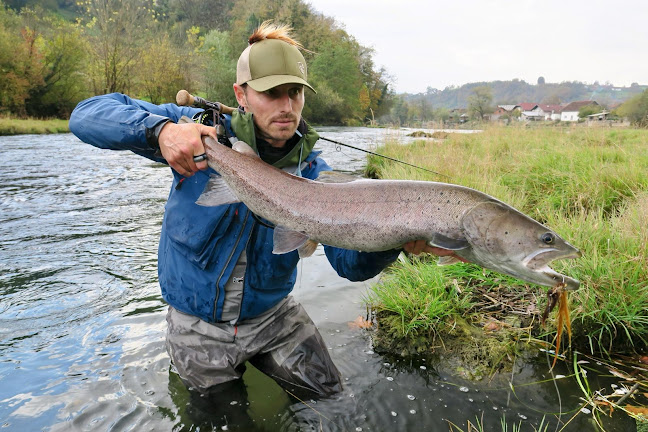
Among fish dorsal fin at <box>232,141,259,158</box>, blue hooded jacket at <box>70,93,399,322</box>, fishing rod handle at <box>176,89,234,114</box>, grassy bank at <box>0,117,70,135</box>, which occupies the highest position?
grassy bank at <box>0,117,70,135</box>

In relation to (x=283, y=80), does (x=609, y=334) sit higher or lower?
lower

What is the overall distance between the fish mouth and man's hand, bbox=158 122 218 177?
1.83m

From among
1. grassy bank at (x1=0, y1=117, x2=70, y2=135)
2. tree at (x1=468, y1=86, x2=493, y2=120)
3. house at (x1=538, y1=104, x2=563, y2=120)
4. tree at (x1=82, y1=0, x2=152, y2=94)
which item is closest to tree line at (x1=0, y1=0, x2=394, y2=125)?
→ tree at (x1=82, y1=0, x2=152, y2=94)

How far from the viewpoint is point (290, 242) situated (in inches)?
96.3

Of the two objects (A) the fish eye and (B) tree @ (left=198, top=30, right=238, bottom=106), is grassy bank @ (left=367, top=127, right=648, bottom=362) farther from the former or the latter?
(B) tree @ (left=198, top=30, right=238, bottom=106)

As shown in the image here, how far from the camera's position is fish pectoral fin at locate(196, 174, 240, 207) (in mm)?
2555

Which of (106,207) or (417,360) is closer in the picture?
(417,360)

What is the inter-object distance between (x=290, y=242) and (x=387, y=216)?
1.91ft

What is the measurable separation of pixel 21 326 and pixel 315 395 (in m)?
3.15

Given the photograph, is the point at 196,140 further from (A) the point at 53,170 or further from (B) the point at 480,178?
(A) the point at 53,170

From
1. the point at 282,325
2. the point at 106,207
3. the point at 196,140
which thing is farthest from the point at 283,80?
the point at 106,207

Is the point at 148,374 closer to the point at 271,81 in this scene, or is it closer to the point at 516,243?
the point at 271,81

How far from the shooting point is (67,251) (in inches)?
248

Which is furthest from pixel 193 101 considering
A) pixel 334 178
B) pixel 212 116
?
pixel 334 178
